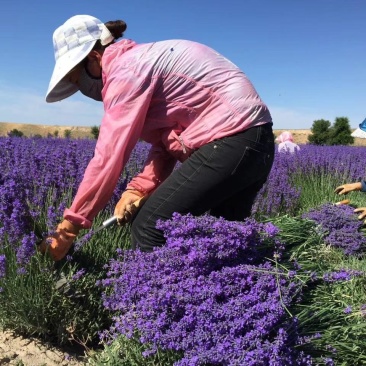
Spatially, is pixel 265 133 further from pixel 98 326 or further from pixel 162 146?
pixel 98 326

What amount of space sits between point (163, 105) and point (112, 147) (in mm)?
352

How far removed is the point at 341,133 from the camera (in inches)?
1063

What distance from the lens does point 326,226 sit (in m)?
3.53

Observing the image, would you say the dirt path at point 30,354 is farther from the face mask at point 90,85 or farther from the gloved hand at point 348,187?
the gloved hand at point 348,187

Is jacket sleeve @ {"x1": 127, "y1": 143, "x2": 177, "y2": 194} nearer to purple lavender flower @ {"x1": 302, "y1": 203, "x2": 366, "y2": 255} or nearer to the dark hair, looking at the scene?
the dark hair

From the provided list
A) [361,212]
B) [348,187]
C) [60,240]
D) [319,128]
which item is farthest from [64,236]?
[319,128]

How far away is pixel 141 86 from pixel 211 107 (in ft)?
1.15

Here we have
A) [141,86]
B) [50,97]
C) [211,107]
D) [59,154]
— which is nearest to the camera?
[141,86]

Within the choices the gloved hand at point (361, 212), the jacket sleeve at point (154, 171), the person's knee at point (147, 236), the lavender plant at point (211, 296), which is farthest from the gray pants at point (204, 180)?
the gloved hand at point (361, 212)

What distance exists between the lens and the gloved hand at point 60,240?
1911 mm

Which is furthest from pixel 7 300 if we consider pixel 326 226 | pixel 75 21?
pixel 326 226

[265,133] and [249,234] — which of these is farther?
[265,133]

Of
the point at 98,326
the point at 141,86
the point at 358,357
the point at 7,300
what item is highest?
the point at 141,86

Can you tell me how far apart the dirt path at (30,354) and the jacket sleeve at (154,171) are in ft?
3.18
